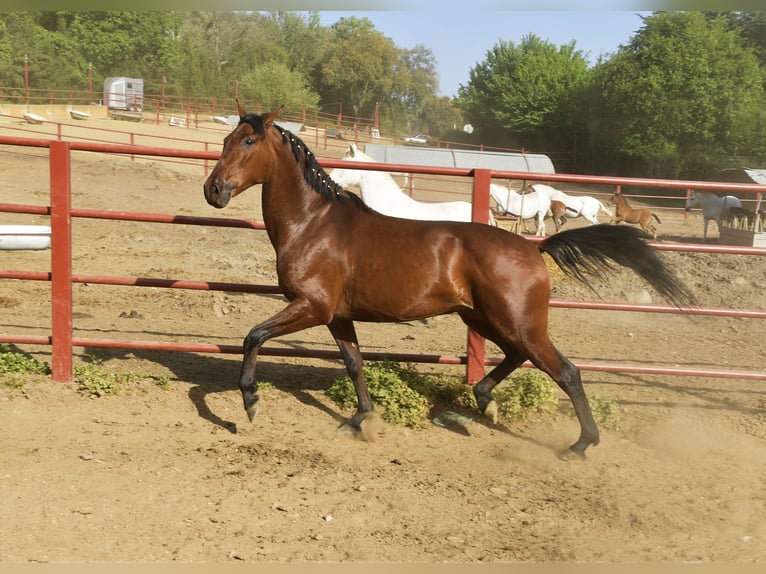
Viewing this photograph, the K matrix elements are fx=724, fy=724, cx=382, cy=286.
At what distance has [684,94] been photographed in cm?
3566

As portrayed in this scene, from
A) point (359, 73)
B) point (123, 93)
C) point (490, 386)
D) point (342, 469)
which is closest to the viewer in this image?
point (342, 469)

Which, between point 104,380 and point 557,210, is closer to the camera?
point 104,380

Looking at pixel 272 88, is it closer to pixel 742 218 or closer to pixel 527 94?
pixel 527 94

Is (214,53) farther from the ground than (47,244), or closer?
farther from the ground

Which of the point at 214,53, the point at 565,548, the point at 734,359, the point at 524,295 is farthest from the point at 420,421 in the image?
the point at 214,53

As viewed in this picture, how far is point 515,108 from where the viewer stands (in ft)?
155

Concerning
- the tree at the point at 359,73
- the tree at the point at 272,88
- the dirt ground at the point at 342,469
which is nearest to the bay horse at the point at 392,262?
the dirt ground at the point at 342,469

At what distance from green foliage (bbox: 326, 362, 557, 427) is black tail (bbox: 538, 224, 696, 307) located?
0.94m

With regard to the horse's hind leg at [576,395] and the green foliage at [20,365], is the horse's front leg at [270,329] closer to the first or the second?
the horse's hind leg at [576,395]

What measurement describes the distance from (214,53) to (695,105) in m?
43.4

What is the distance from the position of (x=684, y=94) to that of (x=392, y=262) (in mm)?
35858

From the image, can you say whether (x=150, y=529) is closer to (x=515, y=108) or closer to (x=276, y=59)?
(x=515, y=108)

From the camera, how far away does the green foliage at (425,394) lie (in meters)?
4.82

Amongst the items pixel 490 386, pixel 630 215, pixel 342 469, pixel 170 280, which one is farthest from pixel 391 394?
pixel 630 215
